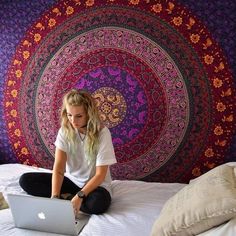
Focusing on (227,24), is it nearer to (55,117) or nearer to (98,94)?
(98,94)

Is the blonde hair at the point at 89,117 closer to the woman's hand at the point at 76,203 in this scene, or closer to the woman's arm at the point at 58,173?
the woman's arm at the point at 58,173

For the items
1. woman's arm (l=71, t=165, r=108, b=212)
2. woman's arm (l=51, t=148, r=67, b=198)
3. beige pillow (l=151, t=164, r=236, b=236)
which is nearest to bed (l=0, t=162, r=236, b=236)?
beige pillow (l=151, t=164, r=236, b=236)

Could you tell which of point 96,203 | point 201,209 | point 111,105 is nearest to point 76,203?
point 96,203

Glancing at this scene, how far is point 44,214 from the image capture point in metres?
1.44

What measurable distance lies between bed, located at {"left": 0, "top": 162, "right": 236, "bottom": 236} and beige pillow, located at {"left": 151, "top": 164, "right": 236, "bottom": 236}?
0.02m

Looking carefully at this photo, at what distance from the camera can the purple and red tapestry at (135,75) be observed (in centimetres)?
211

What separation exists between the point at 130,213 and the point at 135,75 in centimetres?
101

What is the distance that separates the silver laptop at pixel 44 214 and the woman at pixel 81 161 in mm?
200

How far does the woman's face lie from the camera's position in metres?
1.75

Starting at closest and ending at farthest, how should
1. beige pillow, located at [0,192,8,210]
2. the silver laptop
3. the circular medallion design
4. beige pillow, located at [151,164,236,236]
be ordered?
beige pillow, located at [151,164,236,236] < the silver laptop < beige pillow, located at [0,192,8,210] < the circular medallion design

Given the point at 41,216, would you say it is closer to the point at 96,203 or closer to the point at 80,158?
the point at 96,203

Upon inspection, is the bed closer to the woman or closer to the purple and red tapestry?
the woman

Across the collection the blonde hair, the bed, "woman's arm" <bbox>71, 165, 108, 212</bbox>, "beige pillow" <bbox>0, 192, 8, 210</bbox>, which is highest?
the blonde hair

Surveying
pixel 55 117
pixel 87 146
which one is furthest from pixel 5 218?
pixel 55 117
